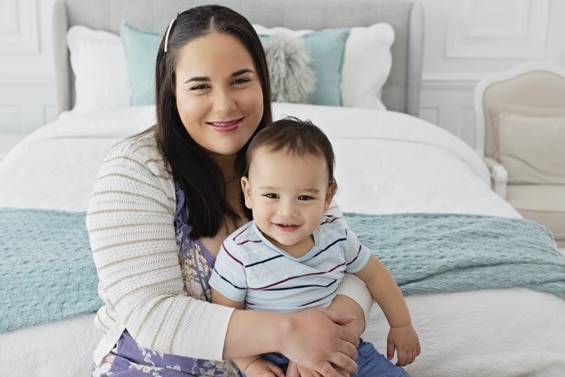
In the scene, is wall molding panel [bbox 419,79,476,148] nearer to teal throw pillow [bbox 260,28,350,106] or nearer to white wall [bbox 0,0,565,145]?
white wall [bbox 0,0,565,145]

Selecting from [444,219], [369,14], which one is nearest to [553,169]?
[369,14]

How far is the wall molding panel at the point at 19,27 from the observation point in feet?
12.6

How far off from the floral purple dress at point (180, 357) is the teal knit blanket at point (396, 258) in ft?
0.80

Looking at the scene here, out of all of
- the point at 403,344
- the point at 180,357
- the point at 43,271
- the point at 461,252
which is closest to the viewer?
the point at 180,357

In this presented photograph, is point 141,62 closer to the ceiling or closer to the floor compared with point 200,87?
closer to the floor

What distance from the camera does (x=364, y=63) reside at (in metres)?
3.53

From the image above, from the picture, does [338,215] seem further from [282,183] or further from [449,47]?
[449,47]

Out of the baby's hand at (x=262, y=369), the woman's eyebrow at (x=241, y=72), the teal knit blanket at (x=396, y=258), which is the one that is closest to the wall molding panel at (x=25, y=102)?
the teal knit blanket at (x=396, y=258)

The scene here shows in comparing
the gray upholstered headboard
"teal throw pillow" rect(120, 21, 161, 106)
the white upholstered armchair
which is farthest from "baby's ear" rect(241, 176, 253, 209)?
the gray upholstered headboard

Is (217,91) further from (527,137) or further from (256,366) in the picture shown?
(527,137)

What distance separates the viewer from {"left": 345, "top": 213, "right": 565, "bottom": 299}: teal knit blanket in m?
1.73

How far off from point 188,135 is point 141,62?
194 centimetres

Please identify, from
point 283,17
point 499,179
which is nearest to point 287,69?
point 283,17

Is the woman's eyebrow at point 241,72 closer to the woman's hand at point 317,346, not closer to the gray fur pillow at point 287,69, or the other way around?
the woman's hand at point 317,346
